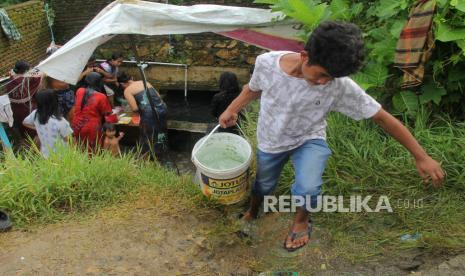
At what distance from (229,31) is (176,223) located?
292 cm

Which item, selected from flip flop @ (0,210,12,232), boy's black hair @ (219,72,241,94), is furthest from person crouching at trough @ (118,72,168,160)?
flip flop @ (0,210,12,232)

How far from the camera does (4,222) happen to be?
2949mm

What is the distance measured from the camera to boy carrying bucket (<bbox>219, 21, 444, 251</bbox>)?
2.01m

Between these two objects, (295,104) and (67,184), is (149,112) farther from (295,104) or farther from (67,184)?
(295,104)

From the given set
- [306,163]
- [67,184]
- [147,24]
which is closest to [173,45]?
[147,24]

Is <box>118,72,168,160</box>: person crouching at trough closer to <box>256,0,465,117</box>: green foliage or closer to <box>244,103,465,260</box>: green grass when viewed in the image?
<box>256,0,465,117</box>: green foliage

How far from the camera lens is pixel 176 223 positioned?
308cm

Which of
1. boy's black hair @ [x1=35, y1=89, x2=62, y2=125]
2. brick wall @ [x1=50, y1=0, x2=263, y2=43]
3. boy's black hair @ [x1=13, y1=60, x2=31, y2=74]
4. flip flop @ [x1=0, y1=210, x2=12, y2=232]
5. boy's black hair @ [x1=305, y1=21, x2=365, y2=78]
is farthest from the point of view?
brick wall @ [x1=50, y1=0, x2=263, y2=43]

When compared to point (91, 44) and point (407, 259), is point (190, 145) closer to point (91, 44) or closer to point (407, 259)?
point (91, 44)

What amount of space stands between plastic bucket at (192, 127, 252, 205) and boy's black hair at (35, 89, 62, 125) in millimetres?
2192

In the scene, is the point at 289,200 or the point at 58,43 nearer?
the point at 289,200

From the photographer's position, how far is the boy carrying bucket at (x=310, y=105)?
201 cm

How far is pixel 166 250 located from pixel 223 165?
1.03 metres

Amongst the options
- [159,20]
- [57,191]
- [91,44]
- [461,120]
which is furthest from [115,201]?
[461,120]
